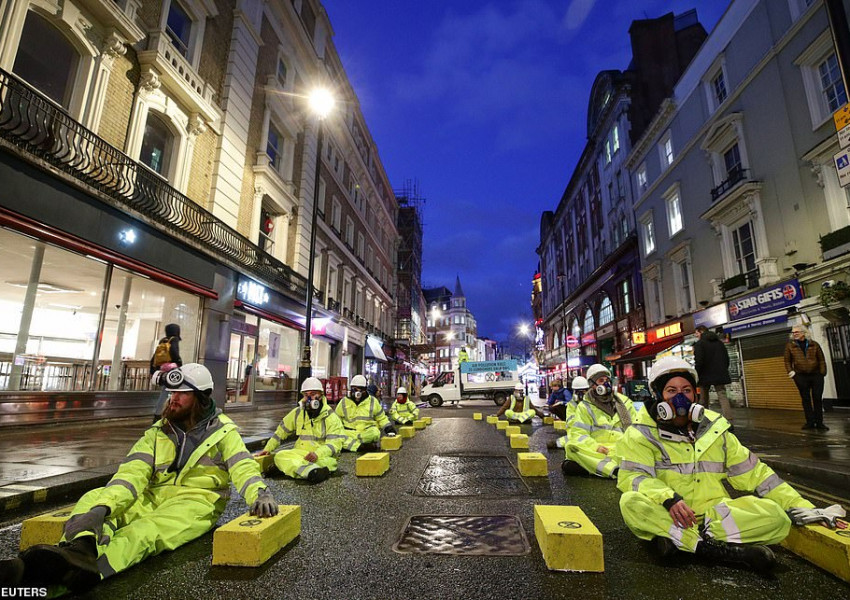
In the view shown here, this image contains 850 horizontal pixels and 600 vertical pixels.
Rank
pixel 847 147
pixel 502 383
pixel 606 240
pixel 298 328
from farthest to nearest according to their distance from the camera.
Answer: pixel 606 240
pixel 502 383
pixel 298 328
pixel 847 147

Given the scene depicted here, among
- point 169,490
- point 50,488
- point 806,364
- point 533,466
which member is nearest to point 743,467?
point 533,466

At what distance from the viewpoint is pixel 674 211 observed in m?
22.9

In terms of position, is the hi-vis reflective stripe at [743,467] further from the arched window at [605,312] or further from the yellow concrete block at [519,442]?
the arched window at [605,312]

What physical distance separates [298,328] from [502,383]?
12.7m

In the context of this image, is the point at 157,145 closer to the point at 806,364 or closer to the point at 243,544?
the point at 243,544

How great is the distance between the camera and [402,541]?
3221mm

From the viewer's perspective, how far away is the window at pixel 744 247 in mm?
16578

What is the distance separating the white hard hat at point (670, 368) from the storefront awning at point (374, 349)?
2825 centimetres

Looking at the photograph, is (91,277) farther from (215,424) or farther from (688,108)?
(688,108)

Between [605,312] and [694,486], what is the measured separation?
111ft

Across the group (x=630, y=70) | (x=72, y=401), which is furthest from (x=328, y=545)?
(x=630, y=70)

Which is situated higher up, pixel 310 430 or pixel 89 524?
pixel 310 430

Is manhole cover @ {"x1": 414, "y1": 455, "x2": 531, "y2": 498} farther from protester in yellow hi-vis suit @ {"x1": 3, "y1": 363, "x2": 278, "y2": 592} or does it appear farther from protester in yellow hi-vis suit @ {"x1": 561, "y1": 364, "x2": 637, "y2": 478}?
protester in yellow hi-vis suit @ {"x1": 3, "y1": 363, "x2": 278, "y2": 592}

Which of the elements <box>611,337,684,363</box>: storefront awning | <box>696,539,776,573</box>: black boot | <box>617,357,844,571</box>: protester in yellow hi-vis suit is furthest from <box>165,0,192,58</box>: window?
<box>611,337,684,363</box>: storefront awning
